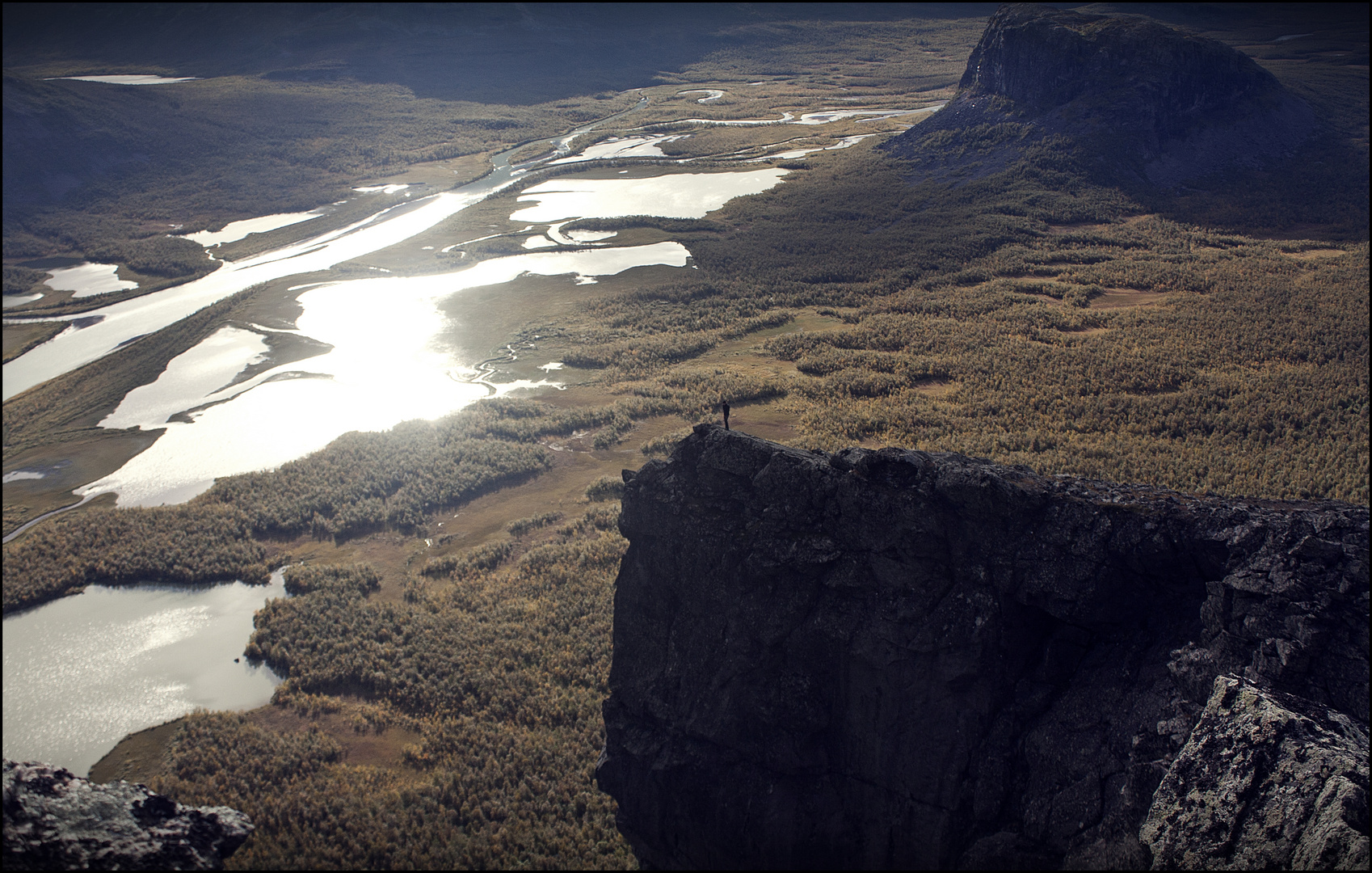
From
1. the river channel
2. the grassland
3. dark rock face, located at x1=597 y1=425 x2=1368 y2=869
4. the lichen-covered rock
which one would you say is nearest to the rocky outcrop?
the grassland

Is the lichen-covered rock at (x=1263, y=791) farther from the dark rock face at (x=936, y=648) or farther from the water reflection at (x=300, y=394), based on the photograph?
the water reflection at (x=300, y=394)

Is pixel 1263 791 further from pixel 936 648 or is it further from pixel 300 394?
pixel 300 394

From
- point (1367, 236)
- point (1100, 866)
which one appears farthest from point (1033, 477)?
point (1367, 236)

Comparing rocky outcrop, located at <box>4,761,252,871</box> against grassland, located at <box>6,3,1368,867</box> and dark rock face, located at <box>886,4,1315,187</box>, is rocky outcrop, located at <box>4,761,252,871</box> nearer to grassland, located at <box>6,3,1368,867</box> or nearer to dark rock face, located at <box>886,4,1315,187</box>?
grassland, located at <box>6,3,1368,867</box>

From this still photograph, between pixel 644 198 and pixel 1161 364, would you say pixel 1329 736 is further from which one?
pixel 644 198

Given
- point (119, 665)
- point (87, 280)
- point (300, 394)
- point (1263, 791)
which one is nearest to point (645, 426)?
point (300, 394)

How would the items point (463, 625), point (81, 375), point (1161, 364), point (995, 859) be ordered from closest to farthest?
point (995, 859) < point (463, 625) < point (1161, 364) < point (81, 375)

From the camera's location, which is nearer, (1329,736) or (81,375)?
(1329,736)
